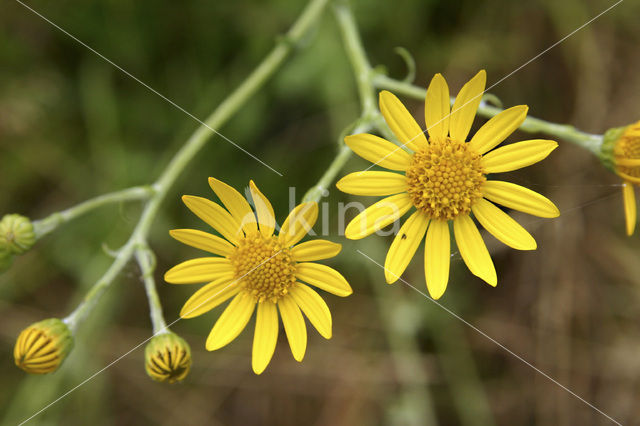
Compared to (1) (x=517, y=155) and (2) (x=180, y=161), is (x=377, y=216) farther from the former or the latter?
(2) (x=180, y=161)

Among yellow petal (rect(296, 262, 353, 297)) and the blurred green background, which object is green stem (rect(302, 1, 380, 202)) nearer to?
yellow petal (rect(296, 262, 353, 297))

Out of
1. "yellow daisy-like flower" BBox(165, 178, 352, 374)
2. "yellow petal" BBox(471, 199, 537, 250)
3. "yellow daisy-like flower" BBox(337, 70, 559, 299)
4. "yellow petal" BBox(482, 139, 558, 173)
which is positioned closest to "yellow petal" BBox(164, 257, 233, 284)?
"yellow daisy-like flower" BBox(165, 178, 352, 374)

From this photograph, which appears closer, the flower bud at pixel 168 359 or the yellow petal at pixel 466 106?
the yellow petal at pixel 466 106

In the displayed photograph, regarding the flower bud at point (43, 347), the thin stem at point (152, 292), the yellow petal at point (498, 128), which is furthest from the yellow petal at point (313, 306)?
the flower bud at point (43, 347)

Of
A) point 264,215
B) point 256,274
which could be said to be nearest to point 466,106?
point 264,215

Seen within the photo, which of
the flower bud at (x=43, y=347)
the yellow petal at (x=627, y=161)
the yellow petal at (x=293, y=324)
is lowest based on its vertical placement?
the flower bud at (x=43, y=347)

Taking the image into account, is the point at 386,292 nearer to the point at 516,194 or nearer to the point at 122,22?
the point at 516,194

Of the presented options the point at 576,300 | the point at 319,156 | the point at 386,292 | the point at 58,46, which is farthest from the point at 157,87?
the point at 576,300

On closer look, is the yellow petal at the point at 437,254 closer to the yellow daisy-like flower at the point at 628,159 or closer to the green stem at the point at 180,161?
the yellow daisy-like flower at the point at 628,159
